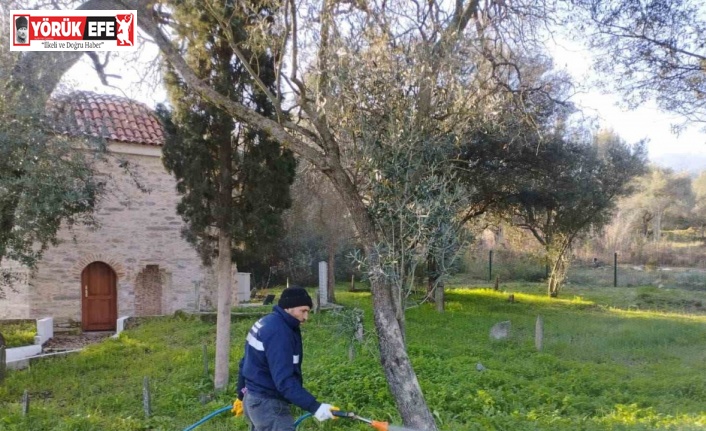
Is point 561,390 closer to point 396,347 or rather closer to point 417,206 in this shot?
point 396,347

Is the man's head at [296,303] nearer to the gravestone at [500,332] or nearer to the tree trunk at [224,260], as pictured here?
the tree trunk at [224,260]

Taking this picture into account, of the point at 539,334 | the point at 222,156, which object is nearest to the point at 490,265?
the point at 539,334

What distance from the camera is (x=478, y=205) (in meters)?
17.8

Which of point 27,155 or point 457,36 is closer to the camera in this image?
point 457,36

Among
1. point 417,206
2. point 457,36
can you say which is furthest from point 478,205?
point 417,206

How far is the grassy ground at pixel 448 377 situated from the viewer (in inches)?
254

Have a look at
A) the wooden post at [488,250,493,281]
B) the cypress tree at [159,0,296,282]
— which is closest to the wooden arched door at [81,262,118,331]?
the cypress tree at [159,0,296,282]

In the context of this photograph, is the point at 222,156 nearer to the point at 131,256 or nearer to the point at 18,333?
the point at 18,333

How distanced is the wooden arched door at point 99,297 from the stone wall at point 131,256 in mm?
269

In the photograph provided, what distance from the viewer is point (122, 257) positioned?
49.6 feet

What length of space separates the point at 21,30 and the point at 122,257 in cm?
799

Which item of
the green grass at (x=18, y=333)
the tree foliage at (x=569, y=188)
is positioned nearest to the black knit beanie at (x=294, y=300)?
the green grass at (x=18, y=333)

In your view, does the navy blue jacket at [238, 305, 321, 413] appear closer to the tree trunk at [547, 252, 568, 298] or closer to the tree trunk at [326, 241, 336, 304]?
the tree trunk at [326, 241, 336, 304]

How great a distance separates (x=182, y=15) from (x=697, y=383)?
9.68 metres
